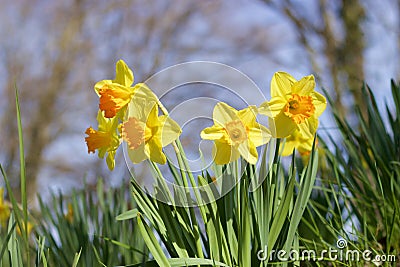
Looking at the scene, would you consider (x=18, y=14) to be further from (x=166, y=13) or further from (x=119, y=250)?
(x=119, y=250)

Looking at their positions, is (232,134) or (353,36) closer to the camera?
(232,134)

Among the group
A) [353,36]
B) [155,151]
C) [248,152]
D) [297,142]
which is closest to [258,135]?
[248,152]

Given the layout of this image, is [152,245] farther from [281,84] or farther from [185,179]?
[281,84]

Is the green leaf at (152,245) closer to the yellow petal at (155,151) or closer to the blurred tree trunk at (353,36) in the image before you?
the yellow petal at (155,151)

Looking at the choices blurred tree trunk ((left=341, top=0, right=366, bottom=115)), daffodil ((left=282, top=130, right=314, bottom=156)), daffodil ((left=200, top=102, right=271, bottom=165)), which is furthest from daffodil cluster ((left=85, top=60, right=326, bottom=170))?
blurred tree trunk ((left=341, top=0, right=366, bottom=115))

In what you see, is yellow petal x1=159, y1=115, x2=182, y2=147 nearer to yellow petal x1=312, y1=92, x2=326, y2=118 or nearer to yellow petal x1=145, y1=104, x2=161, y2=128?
yellow petal x1=145, y1=104, x2=161, y2=128

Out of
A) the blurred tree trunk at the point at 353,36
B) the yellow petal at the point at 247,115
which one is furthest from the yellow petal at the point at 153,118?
the blurred tree trunk at the point at 353,36

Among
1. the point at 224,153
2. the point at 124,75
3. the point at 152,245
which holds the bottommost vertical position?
the point at 152,245
